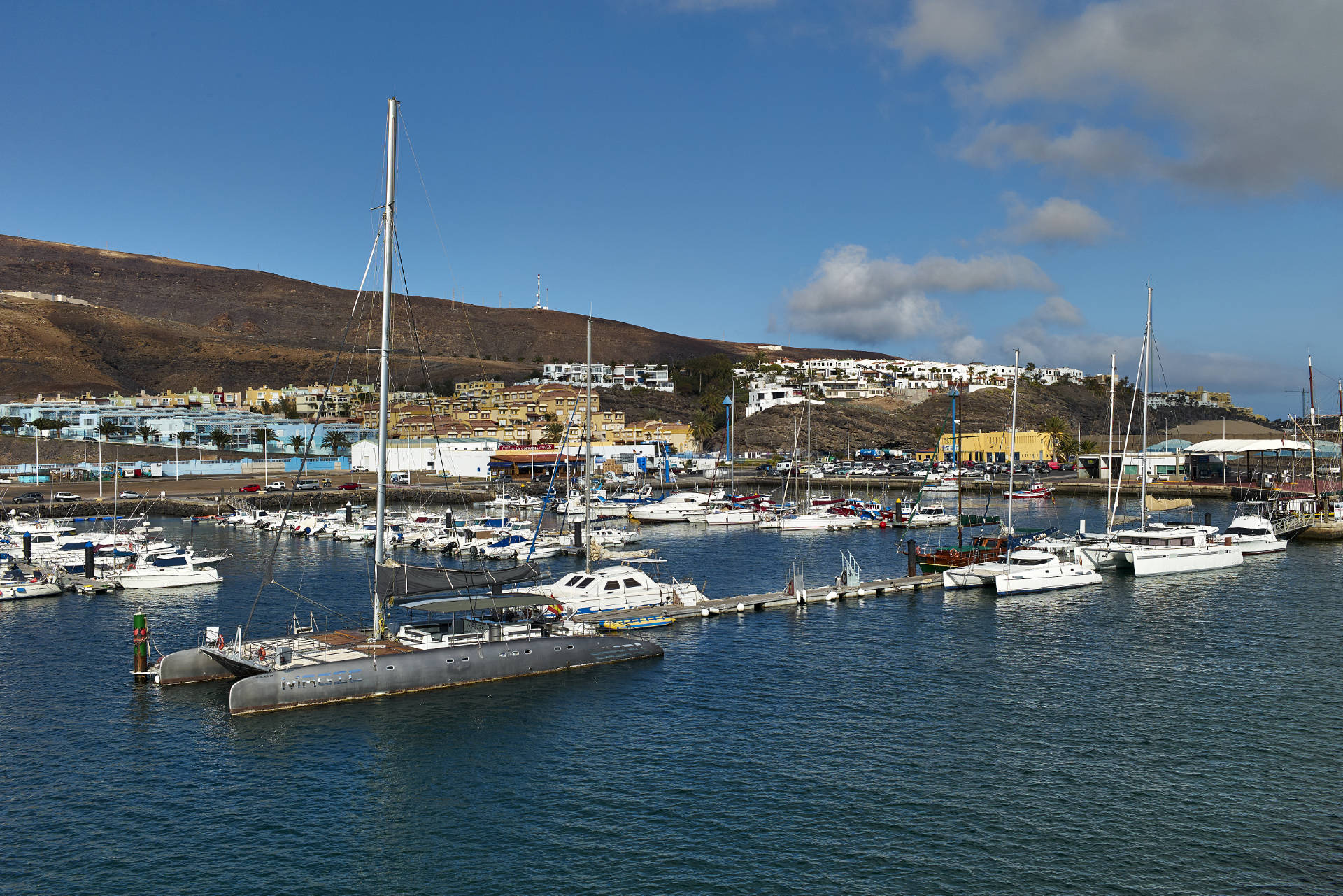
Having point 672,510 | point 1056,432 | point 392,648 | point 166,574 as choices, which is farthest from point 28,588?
point 1056,432

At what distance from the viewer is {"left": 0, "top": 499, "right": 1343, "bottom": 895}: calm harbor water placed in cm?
1934

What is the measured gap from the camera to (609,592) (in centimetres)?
4044

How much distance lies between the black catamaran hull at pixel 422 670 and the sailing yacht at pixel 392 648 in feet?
0.08

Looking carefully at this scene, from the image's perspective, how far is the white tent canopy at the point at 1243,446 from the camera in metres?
104

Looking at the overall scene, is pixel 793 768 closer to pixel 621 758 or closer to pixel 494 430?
pixel 621 758

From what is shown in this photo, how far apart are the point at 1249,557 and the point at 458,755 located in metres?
53.4

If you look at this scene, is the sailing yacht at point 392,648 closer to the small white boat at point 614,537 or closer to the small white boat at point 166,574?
the small white boat at point 166,574

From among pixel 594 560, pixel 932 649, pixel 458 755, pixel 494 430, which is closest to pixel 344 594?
pixel 594 560

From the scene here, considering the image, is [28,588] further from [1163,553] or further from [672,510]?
[1163,553]

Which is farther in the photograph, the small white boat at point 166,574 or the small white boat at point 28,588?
the small white boat at point 166,574

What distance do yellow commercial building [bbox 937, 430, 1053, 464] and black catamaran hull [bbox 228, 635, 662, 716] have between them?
125 meters

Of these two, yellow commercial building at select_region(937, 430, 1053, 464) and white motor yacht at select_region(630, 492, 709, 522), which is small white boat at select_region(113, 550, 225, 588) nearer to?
white motor yacht at select_region(630, 492, 709, 522)

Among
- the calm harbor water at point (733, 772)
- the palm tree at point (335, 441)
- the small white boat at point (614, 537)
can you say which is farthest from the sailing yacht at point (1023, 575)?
the palm tree at point (335, 441)

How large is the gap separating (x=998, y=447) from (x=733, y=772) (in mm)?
141612
